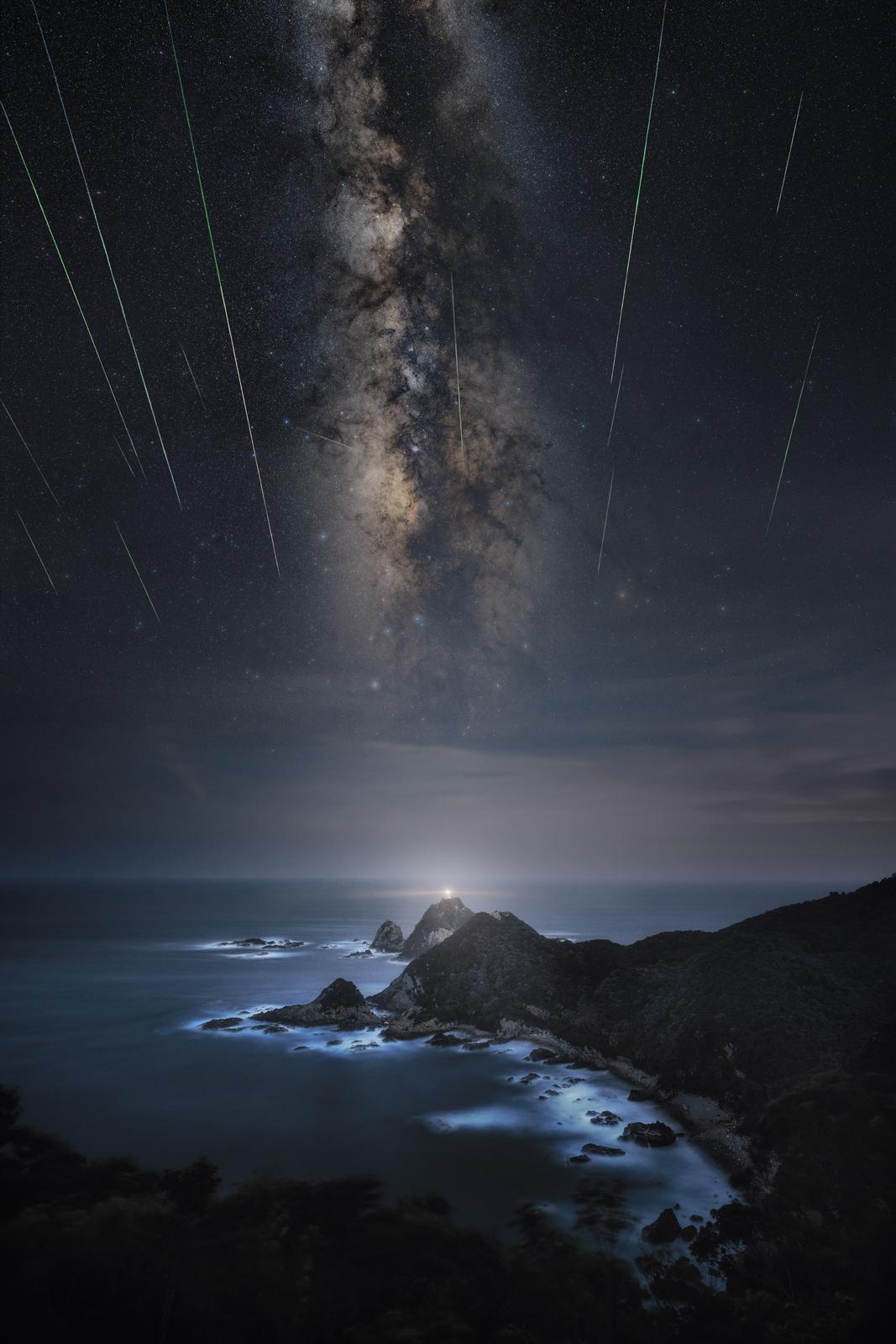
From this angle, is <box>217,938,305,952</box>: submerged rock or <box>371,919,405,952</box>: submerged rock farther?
<box>217,938,305,952</box>: submerged rock

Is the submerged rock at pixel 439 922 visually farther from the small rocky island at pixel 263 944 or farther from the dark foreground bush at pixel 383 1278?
the dark foreground bush at pixel 383 1278

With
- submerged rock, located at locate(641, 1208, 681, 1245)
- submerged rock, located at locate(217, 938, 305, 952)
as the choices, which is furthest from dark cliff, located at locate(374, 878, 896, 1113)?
submerged rock, located at locate(217, 938, 305, 952)

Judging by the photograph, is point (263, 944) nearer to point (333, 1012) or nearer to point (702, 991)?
point (333, 1012)

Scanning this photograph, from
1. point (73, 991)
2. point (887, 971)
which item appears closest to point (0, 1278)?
point (887, 971)

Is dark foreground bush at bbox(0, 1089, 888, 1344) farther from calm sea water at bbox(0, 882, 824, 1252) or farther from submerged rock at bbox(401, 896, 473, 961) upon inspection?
submerged rock at bbox(401, 896, 473, 961)

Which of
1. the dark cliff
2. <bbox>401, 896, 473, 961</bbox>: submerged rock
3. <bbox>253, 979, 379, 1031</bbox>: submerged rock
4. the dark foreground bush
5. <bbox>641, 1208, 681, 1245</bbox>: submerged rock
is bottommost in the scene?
the dark foreground bush

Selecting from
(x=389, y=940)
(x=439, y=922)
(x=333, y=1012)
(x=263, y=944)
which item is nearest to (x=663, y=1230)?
(x=333, y=1012)

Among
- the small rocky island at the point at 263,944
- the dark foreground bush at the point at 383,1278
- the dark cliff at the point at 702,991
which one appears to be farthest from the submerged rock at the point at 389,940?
the dark foreground bush at the point at 383,1278
